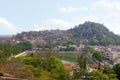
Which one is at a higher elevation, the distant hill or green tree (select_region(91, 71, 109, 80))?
the distant hill

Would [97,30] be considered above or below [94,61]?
above

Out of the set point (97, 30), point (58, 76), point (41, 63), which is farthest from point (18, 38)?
point (58, 76)

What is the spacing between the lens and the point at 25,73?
26.9m

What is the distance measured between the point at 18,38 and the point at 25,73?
93.0 m

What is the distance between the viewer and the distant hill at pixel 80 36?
114 metres

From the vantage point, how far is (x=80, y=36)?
121 meters

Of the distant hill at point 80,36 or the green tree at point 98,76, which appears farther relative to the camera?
the distant hill at point 80,36

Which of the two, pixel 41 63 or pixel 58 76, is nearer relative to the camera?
pixel 58 76

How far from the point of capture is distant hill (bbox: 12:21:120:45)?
11433cm

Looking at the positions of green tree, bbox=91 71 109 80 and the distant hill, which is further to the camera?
the distant hill

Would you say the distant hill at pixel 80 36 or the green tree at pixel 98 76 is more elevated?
the distant hill at pixel 80 36

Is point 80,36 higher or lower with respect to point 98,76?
higher

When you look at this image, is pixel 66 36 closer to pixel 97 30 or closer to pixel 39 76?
pixel 97 30

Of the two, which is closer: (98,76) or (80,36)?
(98,76)
